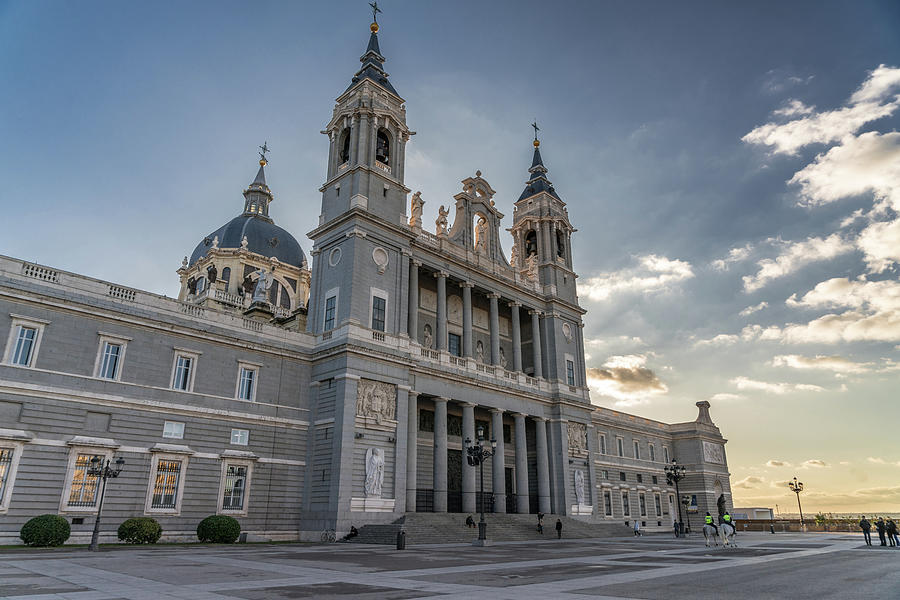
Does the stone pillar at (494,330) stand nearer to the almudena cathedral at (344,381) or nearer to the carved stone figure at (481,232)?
the almudena cathedral at (344,381)

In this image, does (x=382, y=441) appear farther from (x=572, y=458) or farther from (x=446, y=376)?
(x=572, y=458)

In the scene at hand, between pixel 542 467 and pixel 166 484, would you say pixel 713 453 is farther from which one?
pixel 166 484

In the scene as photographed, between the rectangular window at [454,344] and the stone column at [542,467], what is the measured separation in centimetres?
876

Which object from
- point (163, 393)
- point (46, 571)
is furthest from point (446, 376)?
point (46, 571)

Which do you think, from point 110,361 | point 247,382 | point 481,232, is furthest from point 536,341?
point 110,361

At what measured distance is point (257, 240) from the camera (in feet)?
274

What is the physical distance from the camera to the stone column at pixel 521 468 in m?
45.3

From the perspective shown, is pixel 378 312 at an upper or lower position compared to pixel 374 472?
upper

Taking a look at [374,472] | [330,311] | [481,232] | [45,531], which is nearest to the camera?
[45,531]

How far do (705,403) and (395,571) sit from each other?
7038cm

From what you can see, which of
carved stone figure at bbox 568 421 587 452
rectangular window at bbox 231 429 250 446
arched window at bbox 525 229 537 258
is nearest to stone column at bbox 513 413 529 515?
carved stone figure at bbox 568 421 587 452

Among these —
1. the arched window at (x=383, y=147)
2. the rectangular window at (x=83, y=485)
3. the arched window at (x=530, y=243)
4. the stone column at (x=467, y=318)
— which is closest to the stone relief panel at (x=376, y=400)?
the stone column at (x=467, y=318)

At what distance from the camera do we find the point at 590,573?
17.4 m

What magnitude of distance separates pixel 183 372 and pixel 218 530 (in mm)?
8466
